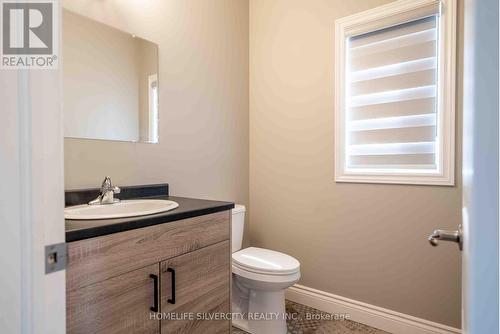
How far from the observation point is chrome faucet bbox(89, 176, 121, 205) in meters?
1.36

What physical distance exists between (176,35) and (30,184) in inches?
64.2

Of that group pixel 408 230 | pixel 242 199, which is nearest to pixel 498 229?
pixel 408 230

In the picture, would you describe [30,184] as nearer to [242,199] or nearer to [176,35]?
[176,35]

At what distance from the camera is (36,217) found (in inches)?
19.1

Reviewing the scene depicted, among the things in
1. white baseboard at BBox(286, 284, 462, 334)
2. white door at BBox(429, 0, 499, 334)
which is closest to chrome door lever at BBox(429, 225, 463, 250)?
white door at BBox(429, 0, 499, 334)

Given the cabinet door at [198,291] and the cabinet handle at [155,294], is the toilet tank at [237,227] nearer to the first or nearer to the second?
the cabinet door at [198,291]

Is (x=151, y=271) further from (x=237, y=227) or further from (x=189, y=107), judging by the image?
(x=189, y=107)

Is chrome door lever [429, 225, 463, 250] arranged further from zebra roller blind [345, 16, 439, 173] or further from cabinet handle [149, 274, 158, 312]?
zebra roller blind [345, 16, 439, 173]

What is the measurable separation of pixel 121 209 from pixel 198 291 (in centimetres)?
55

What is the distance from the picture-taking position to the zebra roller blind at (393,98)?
1.73m

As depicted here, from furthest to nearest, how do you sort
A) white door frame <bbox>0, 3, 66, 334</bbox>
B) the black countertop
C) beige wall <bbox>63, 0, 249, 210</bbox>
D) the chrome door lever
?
beige wall <bbox>63, 0, 249, 210</bbox>, the black countertop, the chrome door lever, white door frame <bbox>0, 3, 66, 334</bbox>

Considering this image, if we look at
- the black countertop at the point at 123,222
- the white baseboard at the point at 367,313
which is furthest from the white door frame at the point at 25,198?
the white baseboard at the point at 367,313

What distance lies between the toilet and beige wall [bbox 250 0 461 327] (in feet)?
1.49

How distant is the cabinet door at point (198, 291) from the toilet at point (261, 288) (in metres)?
0.30
